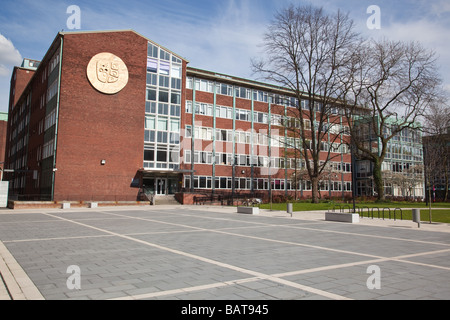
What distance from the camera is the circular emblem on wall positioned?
38562 mm

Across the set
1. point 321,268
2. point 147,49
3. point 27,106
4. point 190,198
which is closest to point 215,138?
point 190,198

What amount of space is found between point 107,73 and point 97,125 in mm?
6131

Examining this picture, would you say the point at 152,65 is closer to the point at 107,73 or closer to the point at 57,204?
the point at 107,73

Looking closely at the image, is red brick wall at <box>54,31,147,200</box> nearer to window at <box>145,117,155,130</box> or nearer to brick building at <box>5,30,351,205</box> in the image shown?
brick building at <box>5,30,351,205</box>

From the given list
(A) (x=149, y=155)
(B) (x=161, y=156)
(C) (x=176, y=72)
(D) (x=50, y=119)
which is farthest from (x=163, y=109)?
(D) (x=50, y=119)

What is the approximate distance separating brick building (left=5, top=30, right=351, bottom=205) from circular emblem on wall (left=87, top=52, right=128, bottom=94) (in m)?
0.11

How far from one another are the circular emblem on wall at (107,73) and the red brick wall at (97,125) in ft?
1.69

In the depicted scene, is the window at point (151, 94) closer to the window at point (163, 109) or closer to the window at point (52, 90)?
the window at point (163, 109)

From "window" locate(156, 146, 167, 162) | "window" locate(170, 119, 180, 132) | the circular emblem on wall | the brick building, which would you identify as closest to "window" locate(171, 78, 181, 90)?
the brick building

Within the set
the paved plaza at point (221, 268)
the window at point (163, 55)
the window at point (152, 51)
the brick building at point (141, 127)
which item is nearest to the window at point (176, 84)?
the brick building at point (141, 127)

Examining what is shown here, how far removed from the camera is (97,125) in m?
38.2

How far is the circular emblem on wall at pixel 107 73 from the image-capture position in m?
38.6

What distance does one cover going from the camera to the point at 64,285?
543 centimetres
